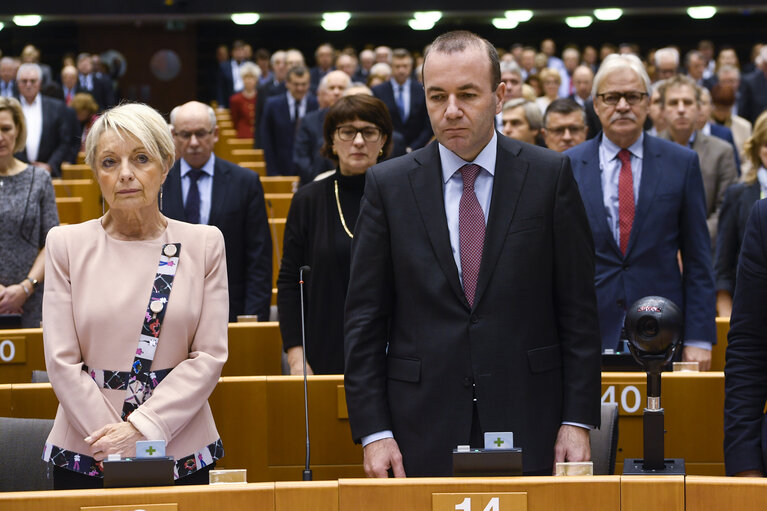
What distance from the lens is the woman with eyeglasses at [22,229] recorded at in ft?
14.5

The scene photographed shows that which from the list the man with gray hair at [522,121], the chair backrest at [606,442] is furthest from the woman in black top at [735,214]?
the chair backrest at [606,442]

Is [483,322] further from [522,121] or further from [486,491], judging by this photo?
[522,121]

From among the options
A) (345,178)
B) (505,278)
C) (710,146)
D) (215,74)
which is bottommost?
(505,278)

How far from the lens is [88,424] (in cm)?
241

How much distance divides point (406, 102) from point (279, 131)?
1434mm

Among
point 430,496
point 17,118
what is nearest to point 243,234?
point 17,118

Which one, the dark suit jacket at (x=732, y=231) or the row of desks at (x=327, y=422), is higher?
the dark suit jacket at (x=732, y=231)

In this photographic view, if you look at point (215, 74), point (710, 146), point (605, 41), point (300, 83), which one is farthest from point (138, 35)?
point (710, 146)

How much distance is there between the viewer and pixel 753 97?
10570mm

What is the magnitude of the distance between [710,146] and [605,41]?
15002mm

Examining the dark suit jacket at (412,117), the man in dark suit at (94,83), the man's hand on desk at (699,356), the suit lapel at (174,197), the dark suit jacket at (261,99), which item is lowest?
the man's hand on desk at (699,356)

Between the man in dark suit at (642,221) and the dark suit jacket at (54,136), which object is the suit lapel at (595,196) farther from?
the dark suit jacket at (54,136)

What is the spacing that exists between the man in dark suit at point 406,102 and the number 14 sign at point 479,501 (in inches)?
321

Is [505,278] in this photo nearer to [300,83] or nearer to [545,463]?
[545,463]
